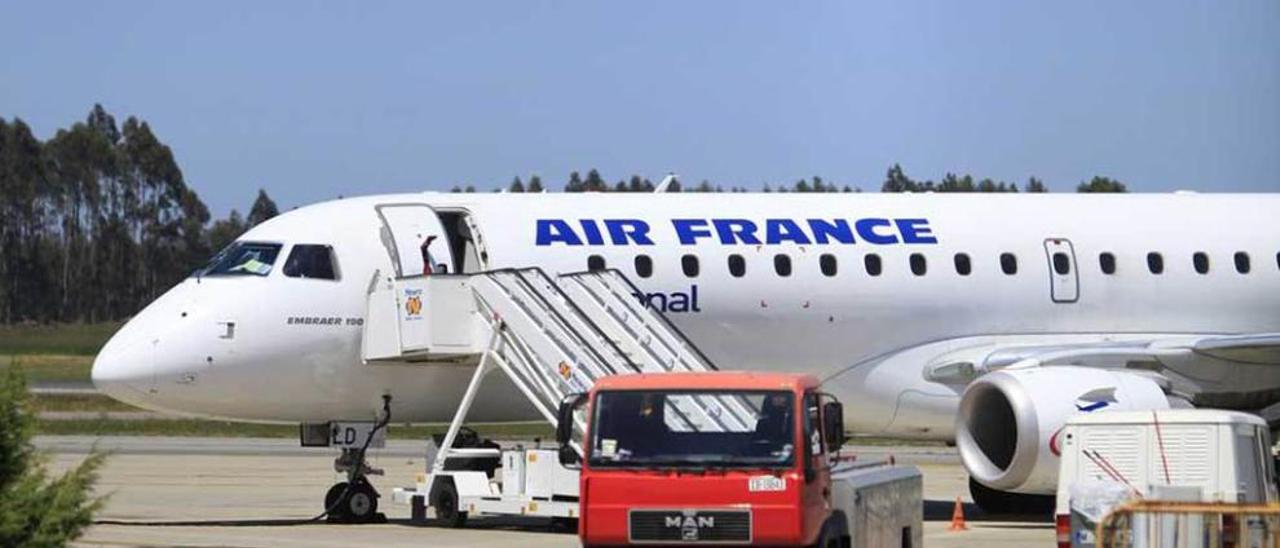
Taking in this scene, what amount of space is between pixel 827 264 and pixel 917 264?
1.16 meters

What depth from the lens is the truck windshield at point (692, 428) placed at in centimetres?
1825

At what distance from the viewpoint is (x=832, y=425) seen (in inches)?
756

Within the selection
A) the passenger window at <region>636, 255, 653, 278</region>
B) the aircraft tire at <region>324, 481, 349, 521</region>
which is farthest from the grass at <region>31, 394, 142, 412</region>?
the passenger window at <region>636, 255, 653, 278</region>

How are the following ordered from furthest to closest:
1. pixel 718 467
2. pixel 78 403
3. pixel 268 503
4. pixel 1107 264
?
1. pixel 78 403
2. pixel 268 503
3. pixel 1107 264
4. pixel 718 467

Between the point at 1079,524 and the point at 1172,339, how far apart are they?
9.89m

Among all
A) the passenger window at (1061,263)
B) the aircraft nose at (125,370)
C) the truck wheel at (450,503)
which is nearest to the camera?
the truck wheel at (450,503)

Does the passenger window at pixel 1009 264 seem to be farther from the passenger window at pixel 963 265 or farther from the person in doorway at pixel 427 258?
the person in doorway at pixel 427 258

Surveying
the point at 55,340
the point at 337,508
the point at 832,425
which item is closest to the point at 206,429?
the point at 337,508

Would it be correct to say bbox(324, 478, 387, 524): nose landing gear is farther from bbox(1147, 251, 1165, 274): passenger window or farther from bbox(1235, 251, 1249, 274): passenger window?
bbox(1235, 251, 1249, 274): passenger window

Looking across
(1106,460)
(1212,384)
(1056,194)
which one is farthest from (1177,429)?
(1056,194)

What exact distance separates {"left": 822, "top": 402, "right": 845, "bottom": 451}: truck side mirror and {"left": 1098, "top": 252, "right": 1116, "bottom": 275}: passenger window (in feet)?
37.2

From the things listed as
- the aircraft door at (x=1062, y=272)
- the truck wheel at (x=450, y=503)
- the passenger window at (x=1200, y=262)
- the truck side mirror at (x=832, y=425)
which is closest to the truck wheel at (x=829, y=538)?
the truck side mirror at (x=832, y=425)

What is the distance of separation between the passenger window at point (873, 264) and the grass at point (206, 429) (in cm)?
1919

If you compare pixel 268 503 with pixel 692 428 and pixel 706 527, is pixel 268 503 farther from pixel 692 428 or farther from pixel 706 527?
pixel 706 527
